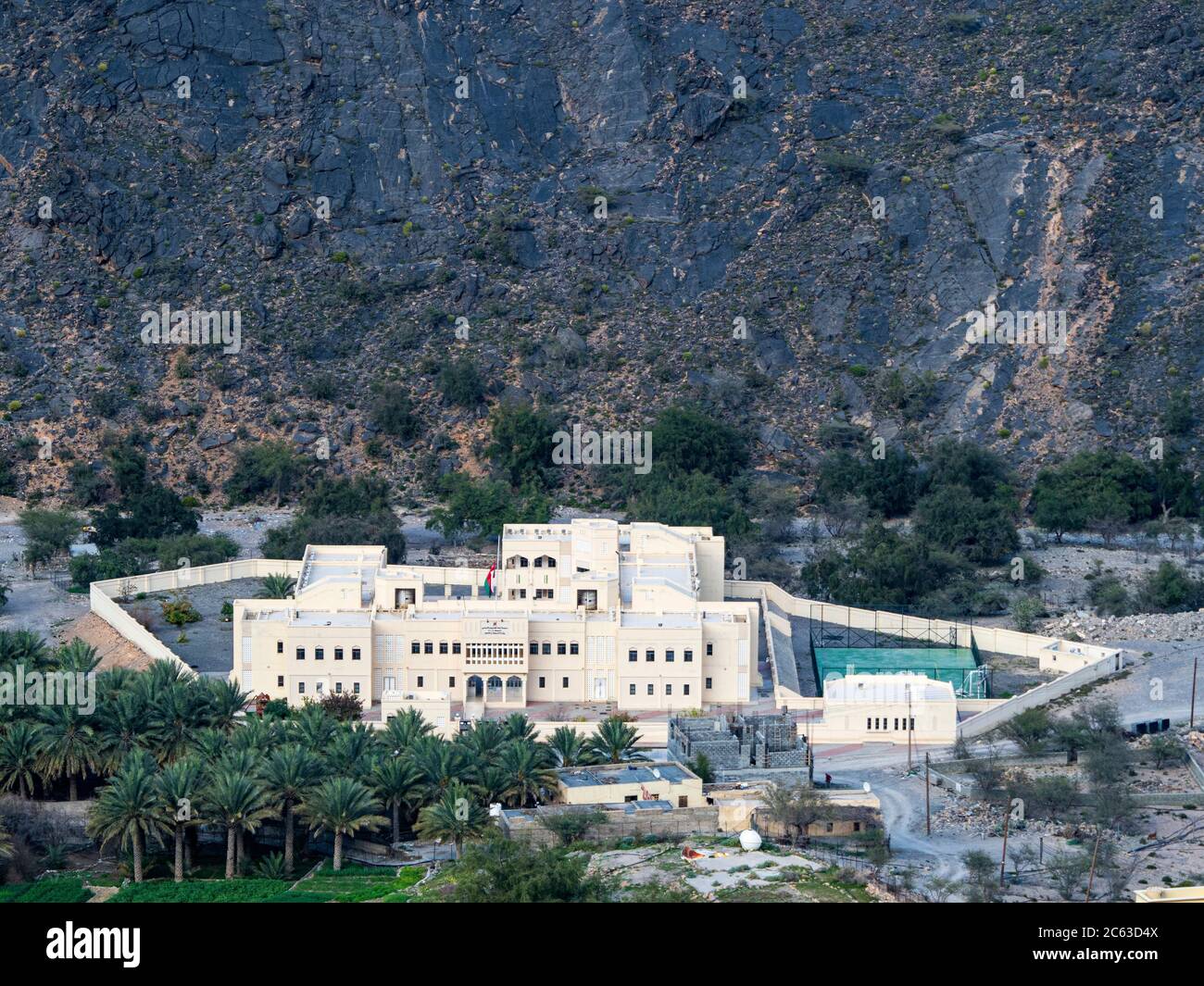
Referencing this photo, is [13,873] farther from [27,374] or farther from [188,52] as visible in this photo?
[188,52]

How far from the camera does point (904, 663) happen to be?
71.0 meters

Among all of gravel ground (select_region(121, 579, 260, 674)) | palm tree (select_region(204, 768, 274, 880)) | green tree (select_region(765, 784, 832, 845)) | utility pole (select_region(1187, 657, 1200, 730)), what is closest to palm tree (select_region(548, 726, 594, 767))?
green tree (select_region(765, 784, 832, 845))

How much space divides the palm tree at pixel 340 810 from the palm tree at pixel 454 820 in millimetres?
1129

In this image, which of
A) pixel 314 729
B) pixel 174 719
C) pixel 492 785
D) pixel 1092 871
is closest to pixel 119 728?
pixel 174 719

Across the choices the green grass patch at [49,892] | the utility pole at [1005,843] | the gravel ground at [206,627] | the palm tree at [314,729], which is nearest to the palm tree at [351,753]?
the palm tree at [314,729]

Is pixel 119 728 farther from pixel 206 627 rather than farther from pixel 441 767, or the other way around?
pixel 206 627

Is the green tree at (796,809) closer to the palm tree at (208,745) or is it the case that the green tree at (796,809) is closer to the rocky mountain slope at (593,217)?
the palm tree at (208,745)

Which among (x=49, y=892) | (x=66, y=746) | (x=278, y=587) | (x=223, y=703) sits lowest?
(x=49, y=892)

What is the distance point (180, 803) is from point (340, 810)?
12.0ft

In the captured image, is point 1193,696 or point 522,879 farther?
point 1193,696

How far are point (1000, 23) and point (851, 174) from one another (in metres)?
Result: 13.7

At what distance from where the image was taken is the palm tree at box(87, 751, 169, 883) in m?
52.9

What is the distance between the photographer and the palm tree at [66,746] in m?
57.8

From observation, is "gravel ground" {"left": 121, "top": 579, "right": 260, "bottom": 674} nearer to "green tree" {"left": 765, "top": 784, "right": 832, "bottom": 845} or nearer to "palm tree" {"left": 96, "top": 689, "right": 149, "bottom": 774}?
"palm tree" {"left": 96, "top": 689, "right": 149, "bottom": 774}
